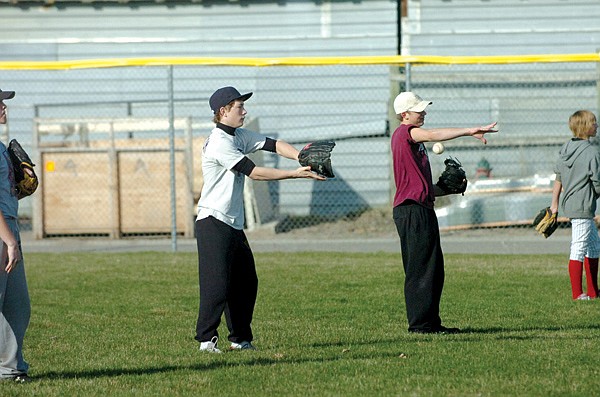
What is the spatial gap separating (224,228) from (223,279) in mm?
346

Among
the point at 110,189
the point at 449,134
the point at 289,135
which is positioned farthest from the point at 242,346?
the point at 289,135

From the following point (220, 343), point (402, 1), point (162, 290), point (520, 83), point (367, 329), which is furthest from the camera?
point (402, 1)

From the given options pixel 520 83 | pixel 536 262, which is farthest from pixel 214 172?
pixel 520 83

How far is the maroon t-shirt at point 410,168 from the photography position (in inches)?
327

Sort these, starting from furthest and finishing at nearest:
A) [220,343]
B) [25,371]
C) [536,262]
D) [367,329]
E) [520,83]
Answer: [520,83] < [536,262] < [367,329] < [220,343] < [25,371]

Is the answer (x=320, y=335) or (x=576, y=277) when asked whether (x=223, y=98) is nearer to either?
(x=320, y=335)

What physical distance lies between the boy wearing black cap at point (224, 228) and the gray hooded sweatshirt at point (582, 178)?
3868 mm

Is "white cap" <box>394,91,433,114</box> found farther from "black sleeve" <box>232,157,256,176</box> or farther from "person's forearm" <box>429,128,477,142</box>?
"black sleeve" <box>232,157,256,176</box>

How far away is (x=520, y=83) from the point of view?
19.3 metres

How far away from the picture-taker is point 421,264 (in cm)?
846

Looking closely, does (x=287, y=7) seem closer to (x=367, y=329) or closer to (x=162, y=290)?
(x=162, y=290)

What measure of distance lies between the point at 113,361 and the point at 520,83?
13253mm

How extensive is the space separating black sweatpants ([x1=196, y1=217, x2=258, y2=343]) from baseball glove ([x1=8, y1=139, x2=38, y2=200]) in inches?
58.0

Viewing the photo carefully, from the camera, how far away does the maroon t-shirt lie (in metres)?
8.30
